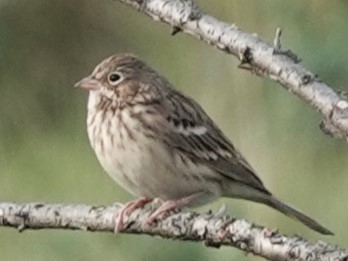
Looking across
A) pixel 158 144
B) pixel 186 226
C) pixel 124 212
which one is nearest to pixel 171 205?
pixel 124 212

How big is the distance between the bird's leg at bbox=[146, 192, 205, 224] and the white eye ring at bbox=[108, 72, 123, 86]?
0.46 meters

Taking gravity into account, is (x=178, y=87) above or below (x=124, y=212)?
above

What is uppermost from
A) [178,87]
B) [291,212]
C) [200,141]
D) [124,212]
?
[178,87]

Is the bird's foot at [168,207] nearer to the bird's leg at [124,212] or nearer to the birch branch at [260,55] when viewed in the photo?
the bird's leg at [124,212]

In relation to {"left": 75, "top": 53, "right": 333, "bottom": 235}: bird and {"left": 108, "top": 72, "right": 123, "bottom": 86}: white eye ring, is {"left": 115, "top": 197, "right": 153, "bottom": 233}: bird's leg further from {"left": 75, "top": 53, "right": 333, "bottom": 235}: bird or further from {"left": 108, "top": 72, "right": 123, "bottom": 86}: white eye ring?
{"left": 108, "top": 72, "right": 123, "bottom": 86}: white eye ring

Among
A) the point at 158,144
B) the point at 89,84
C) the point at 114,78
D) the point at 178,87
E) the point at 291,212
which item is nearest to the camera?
the point at 158,144

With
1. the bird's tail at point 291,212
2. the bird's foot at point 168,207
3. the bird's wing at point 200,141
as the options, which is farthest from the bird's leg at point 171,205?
the bird's tail at point 291,212

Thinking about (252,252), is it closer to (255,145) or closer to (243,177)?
(243,177)

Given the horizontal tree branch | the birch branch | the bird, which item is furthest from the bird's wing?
Answer: the birch branch

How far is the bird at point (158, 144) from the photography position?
5.74 m

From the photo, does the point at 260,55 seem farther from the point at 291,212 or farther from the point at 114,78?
the point at 291,212

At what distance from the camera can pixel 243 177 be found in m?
6.09

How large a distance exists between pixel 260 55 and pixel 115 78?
4.53 ft

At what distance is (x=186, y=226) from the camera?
188 inches
